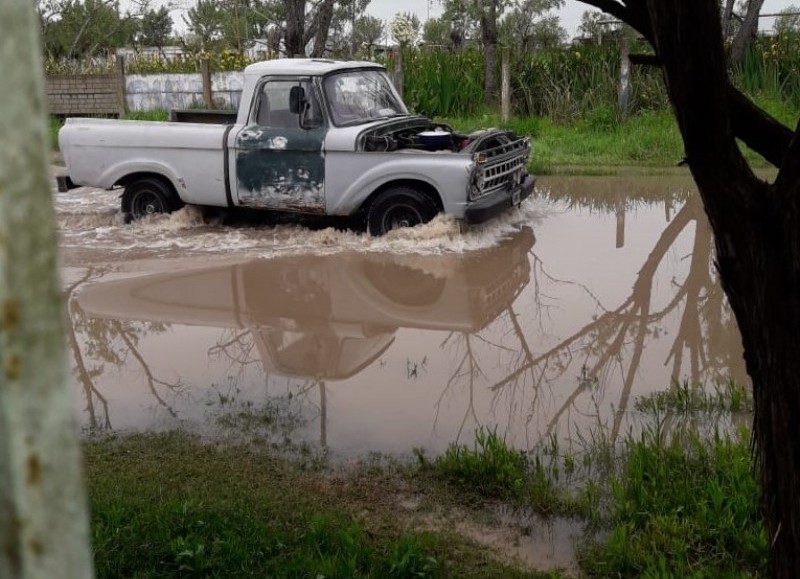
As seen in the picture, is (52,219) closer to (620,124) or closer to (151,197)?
(151,197)

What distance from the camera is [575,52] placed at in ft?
57.0

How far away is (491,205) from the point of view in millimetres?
8844

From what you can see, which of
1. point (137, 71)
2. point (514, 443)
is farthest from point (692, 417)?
point (137, 71)

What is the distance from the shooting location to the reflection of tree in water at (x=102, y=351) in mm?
5500

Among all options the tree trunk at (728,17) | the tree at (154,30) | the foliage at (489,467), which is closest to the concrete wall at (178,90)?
the tree trunk at (728,17)

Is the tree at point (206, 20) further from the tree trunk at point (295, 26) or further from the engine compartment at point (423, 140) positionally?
the engine compartment at point (423, 140)

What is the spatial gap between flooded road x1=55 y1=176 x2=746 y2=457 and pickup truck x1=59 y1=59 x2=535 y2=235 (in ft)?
1.32

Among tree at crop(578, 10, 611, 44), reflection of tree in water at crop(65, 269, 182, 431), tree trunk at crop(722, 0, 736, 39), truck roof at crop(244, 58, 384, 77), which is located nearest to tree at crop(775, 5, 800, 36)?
tree trunk at crop(722, 0, 736, 39)

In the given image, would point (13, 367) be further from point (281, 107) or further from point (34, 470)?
point (281, 107)

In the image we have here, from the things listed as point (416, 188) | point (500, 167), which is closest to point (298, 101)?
point (416, 188)

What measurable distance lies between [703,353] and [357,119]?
4686 mm

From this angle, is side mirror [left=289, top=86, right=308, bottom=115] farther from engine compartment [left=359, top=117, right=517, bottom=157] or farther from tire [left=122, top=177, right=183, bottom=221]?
tire [left=122, top=177, right=183, bottom=221]

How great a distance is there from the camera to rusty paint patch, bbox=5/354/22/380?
2.56ft

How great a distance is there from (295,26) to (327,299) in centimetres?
777
